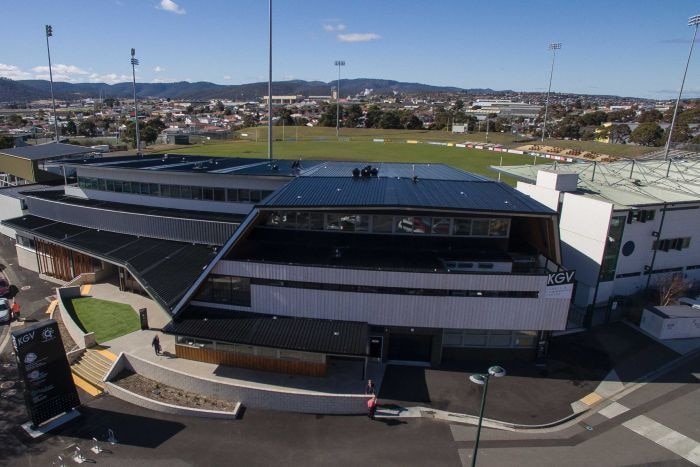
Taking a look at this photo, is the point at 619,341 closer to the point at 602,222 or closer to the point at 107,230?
the point at 602,222

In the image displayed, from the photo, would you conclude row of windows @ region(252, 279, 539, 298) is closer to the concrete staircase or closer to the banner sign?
the banner sign

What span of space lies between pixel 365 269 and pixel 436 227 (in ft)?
21.6

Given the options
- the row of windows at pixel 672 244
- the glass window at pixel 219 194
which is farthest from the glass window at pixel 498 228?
the glass window at pixel 219 194

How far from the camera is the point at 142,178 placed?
36312mm

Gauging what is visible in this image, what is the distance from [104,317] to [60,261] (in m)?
11.7

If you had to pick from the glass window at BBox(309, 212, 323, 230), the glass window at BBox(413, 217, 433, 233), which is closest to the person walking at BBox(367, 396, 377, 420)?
the glass window at BBox(413, 217, 433, 233)

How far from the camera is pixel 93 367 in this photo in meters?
24.2

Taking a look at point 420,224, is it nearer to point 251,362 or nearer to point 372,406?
point 372,406

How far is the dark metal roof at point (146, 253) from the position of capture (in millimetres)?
26141

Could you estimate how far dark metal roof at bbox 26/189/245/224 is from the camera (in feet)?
109

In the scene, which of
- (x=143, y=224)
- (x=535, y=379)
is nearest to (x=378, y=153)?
(x=143, y=224)

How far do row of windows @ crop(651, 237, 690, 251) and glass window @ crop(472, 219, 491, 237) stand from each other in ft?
50.2

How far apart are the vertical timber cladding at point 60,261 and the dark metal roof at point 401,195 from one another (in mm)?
20183

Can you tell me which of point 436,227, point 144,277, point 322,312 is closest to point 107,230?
point 144,277
